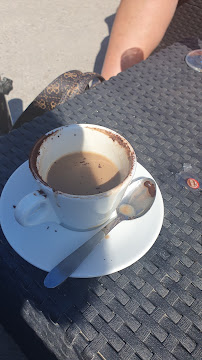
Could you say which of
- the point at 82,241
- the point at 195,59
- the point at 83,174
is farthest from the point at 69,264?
the point at 195,59

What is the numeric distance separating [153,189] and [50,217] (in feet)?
1.11

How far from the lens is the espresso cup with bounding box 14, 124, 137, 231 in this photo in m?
0.73

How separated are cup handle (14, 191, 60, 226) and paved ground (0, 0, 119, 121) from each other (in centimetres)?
213

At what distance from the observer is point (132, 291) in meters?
0.79

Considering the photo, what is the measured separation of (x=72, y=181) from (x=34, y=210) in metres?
0.21

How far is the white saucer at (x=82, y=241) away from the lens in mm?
770

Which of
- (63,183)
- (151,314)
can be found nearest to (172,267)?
(151,314)

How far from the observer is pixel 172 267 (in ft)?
2.75

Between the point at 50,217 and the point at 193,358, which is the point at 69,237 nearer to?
the point at 50,217

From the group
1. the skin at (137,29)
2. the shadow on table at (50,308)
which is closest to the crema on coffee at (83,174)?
the shadow on table at (50,308)

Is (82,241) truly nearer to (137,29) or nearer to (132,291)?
(132,291)

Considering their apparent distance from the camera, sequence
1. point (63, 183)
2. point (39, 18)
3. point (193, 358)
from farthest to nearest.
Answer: point (39, 18), point (63, 183), point (193, 358)

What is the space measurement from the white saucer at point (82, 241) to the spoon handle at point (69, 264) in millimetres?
21

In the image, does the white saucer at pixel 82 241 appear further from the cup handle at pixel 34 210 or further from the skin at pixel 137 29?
the skin at pixel 137 29
